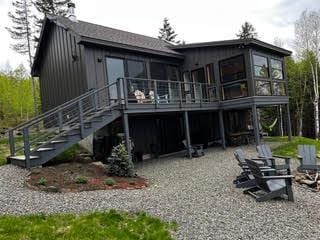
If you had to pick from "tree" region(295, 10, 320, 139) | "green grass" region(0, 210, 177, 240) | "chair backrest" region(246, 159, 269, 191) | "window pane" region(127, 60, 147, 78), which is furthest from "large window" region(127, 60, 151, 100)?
"tree" region(295, 10, 320, 139)

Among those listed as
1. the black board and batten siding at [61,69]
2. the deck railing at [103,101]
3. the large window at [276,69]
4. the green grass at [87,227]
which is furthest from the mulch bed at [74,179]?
the large window at [276,69]

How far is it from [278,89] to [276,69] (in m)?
1.06

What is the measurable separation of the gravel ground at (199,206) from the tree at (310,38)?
19389 mm

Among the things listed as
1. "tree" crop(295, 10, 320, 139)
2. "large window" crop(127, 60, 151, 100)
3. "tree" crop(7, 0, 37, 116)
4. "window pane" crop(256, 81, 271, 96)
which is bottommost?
"window pane" crop(256, 81, 271, 96)

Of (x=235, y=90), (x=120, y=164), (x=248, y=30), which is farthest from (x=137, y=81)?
(x=248, y=30)

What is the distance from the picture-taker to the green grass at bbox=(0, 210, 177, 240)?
4.00 meters

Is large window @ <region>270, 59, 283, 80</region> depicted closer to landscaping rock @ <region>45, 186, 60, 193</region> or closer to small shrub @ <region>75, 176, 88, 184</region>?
small shrub @ <region>75, 176, 88, 184</region>

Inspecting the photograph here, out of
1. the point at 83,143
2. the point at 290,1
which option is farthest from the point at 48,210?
the point at 290,1

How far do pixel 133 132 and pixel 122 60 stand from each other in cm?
312

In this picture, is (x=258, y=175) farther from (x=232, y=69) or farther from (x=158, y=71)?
(x=158, y=71)

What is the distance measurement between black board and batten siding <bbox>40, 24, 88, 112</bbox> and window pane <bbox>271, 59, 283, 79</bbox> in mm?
8902

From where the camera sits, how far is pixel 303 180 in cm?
815

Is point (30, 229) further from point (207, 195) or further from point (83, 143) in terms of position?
point (83, 143)

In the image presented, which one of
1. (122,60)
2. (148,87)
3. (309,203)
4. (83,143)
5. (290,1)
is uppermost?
(290,1)
